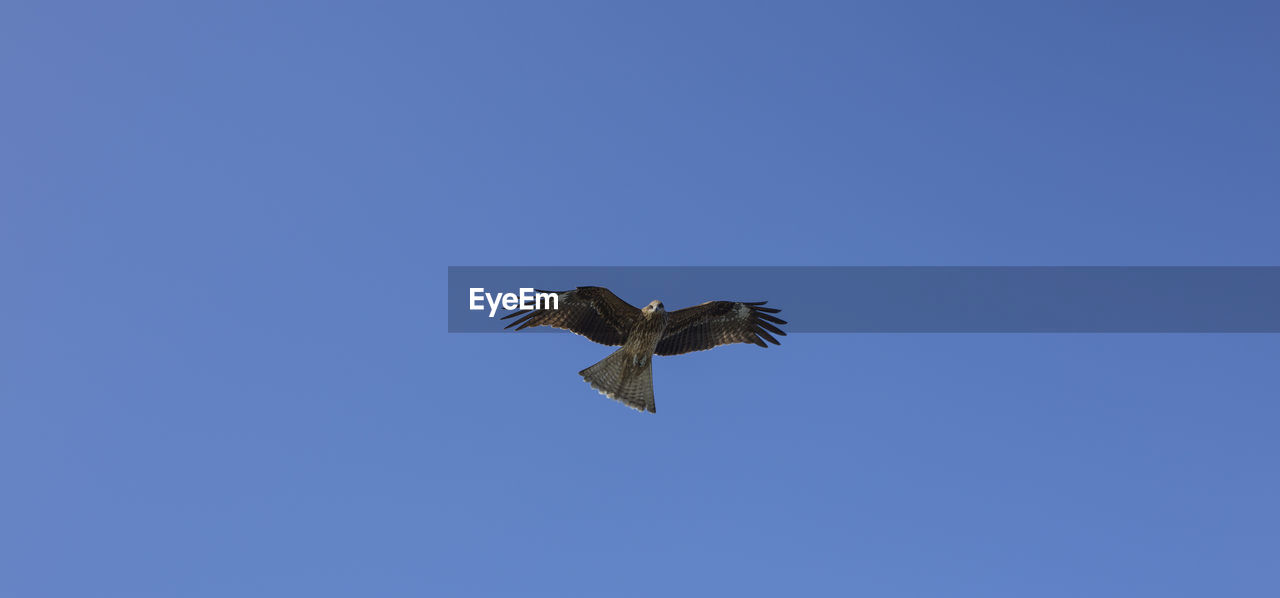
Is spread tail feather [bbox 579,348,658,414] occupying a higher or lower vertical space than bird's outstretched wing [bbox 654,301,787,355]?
lower

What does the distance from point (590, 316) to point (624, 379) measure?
Answer: 1077 mm

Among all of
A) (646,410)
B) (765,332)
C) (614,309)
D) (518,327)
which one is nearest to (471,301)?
(518,327)

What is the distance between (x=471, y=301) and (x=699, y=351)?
351 cm

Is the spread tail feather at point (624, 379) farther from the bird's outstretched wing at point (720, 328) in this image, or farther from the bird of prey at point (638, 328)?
the bird's outstretched wing at point (720, 328)

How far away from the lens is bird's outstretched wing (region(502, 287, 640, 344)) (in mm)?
13094

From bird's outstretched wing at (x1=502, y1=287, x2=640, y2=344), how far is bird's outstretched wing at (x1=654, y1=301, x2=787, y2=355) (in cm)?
74

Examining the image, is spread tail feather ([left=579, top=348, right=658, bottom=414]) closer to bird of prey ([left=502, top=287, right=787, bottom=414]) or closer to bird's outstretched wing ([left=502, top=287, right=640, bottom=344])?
bird of prey ([left=502, top=287, right=787, bottom=414])

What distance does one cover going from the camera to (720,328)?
46.1 ft

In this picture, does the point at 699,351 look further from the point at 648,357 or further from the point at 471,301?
the point at 471,301

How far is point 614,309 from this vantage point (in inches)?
527

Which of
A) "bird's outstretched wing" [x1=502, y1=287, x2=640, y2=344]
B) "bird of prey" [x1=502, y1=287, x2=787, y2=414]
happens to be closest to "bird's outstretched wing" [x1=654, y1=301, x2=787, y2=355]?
"bird of prey" [x1=502, y1=287, x2=787, y2=414]

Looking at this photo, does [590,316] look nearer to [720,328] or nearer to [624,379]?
[624,379]

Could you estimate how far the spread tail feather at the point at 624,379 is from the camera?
42.5ft

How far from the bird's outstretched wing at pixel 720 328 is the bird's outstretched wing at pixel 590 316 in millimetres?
742
